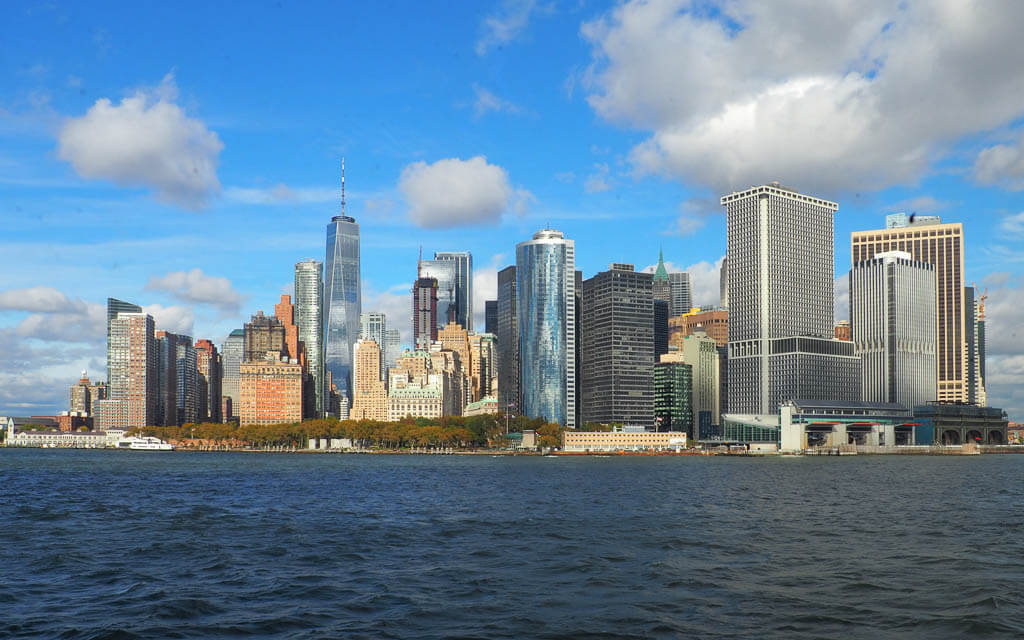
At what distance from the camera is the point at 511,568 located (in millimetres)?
53406

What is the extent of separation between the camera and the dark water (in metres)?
39.7

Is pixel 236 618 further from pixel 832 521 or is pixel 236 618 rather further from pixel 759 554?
pixel 832 521

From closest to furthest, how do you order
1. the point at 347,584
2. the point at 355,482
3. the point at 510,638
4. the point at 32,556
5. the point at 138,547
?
the point at 510,638
the point at 347,584
the point at 32,556
the point at 138,547
the point at 355,482

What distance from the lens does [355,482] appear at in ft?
470

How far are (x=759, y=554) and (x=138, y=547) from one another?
38707 millimetres

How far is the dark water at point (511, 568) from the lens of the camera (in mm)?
39719

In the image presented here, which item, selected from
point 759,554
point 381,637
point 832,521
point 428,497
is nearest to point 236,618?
point 381,637

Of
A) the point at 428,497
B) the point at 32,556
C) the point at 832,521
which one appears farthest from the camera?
the point at 428,497

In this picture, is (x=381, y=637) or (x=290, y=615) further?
(x=290, y=615)

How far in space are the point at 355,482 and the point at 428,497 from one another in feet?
124

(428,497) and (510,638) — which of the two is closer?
(510,638)

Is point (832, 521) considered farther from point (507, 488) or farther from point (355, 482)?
point (355, 482)

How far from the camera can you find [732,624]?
39.3 metres

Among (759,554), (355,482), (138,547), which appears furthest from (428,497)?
(759,554)
